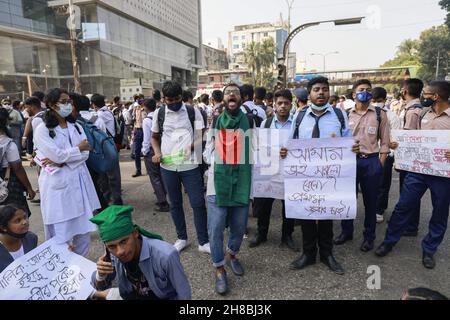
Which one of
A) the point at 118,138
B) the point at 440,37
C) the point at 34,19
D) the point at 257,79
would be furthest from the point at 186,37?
the point at 118,138

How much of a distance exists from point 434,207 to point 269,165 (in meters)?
1.77

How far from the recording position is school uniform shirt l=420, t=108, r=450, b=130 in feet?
10.4

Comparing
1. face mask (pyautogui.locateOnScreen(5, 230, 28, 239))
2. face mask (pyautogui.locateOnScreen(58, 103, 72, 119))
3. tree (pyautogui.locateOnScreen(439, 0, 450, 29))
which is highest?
tree (pyautogui.locateOnScreen(439, 0, 450, 29))

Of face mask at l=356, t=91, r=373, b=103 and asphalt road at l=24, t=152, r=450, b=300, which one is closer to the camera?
asphalt road at l=24, t=152, r=450, b=300

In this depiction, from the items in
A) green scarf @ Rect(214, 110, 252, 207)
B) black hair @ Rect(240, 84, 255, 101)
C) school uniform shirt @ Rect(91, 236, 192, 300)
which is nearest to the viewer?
school uniform shirt @ Rect(91, 236, 192, 300)

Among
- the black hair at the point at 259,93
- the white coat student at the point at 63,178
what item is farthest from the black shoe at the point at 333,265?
the black hair at the point at 259,93

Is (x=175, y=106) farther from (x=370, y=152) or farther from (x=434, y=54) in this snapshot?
(x=434, y=54)

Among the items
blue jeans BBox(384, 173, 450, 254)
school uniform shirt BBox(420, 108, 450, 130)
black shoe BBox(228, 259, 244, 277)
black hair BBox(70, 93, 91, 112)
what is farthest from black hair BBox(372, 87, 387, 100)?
black hair BBox(70, 93, 91, 112)

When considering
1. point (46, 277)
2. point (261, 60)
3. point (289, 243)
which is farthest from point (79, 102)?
point (261, 60)

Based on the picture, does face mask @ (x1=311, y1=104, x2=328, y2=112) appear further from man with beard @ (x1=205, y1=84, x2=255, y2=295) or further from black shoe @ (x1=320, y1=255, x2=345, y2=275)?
black shoe @ (x1=320, y1=255, x2=345, y2=275)

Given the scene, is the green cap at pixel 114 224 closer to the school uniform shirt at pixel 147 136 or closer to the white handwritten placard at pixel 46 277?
the white handwritten placard at pixel 46 277

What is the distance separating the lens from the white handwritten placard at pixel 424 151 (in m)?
3.10

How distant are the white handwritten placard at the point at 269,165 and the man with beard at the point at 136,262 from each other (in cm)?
190

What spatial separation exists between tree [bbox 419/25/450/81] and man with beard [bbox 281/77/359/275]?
53268 mm
